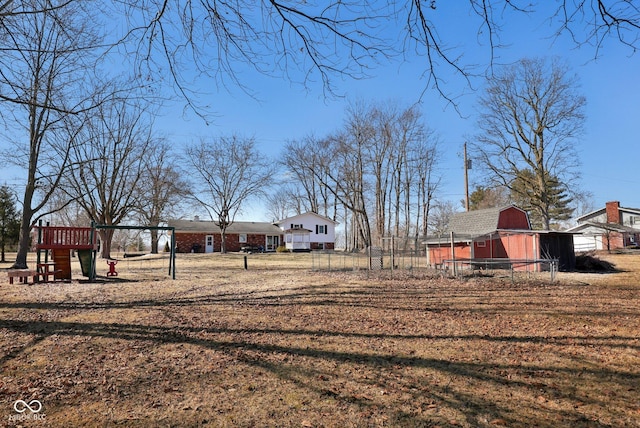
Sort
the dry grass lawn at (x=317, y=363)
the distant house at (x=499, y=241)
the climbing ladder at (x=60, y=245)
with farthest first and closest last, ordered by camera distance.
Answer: the distant house at (x=499, y=241), the climbing ladder at (x=60, y=245), the dry grass lawn at (x=317, y=363)

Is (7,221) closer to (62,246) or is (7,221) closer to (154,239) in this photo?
(154,239)

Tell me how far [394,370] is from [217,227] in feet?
160

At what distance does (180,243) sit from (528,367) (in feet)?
160

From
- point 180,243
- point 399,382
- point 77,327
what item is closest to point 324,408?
point 399,382

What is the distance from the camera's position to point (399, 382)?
4641mm

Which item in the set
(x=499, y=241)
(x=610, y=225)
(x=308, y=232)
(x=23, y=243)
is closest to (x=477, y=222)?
(x=499, y=241)

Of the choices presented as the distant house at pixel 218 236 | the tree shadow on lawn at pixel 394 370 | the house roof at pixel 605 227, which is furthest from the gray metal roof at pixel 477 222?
the distant house at pixel 218 236

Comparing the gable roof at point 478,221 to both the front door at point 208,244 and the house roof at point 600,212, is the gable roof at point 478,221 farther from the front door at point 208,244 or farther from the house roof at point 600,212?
the front door at point 208,244

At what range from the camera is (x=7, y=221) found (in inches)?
1270

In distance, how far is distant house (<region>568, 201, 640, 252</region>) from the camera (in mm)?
34969

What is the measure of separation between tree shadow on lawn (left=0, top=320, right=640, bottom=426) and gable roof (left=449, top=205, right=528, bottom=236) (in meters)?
19.4

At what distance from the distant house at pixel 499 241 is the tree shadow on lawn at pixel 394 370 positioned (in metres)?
12.2

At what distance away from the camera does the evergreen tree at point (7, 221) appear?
31.9m

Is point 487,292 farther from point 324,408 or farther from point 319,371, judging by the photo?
point 324,408
